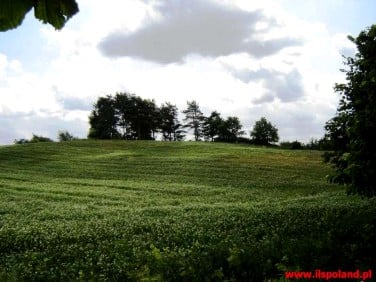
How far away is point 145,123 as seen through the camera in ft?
405

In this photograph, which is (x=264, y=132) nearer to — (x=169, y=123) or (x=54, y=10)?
(x=169, y=123)

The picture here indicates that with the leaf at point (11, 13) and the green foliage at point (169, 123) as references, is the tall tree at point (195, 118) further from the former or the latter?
the leaf at point (11, 13)

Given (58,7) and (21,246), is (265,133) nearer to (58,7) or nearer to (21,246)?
(21,246)

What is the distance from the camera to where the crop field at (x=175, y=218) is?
937cm

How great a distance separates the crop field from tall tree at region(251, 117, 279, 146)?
175 feet

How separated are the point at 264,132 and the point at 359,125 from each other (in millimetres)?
105988

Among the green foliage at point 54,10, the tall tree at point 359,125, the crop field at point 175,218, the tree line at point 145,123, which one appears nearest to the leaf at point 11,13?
the green foliage at point 54,10

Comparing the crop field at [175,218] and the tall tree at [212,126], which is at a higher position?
the tall tree at [212,126]

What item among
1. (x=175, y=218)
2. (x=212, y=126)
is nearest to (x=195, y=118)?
(x=212, y=126)

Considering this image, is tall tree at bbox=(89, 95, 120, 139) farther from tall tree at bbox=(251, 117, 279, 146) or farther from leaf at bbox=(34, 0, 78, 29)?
leaf at bbox=(34, 0, 78, 29)

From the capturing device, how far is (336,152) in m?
21.1

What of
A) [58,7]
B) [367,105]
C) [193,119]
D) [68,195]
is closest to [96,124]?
[193,119]

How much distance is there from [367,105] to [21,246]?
15115mm

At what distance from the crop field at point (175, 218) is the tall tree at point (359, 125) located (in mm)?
1602
